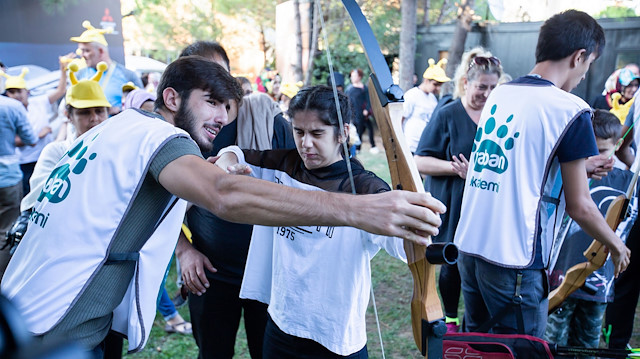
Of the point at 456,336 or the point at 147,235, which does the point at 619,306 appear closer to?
the point at 456,336

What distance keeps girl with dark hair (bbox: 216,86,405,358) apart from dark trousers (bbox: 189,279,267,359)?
30 centimetres

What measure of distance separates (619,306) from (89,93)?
369cm

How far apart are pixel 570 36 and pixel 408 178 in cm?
134

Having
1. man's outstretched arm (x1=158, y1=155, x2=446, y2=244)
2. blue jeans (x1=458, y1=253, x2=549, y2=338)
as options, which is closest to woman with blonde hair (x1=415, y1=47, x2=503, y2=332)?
blue jeans (x1=458, y1=253, x2=549, y2=338)

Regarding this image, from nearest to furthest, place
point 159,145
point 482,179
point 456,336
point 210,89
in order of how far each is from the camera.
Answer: point 159,145
point 210,89
point 456,336
point 482,179

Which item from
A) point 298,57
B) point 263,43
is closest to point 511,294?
point 298,57

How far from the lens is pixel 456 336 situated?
2084 mm

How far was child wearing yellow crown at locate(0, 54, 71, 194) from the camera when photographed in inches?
195

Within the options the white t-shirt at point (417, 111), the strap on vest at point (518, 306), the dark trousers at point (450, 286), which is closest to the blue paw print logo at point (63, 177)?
the strap on vest at point (518, 306)

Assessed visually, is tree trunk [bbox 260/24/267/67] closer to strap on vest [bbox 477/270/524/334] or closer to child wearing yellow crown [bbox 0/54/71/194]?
child wearing yellow crown [bbox 0/54/71/194]

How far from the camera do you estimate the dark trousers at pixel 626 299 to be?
3320 mm

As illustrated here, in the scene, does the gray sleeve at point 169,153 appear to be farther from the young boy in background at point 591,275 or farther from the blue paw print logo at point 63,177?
the young boy in background at point 591,275

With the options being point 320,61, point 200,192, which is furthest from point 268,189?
point 320,61

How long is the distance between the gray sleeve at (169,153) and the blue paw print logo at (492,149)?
1374 mm
